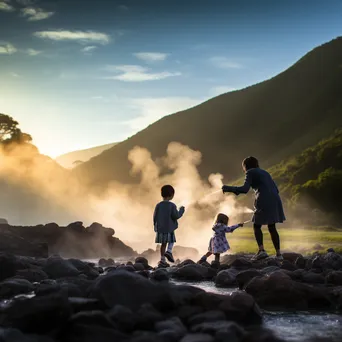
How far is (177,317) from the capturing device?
25.2 ft

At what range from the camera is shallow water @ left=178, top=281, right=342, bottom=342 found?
7680 millimetres

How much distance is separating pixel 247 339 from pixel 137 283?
2.45 m

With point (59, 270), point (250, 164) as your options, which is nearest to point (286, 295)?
point (250, 164)

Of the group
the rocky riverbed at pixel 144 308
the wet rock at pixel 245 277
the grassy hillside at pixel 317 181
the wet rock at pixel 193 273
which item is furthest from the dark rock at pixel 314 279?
the grassy hillside at pixel 317 181

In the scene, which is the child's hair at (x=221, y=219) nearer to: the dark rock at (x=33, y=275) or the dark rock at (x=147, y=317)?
the dark rock at (x=33, y=275)

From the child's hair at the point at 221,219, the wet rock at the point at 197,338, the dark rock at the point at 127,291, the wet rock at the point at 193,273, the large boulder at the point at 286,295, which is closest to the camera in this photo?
the wet rock at the point at 197,338

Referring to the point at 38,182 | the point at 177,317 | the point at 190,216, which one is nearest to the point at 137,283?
the point at 177,317

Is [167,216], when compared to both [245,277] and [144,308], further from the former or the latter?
[144,308]

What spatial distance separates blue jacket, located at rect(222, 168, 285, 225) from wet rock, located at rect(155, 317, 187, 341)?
8570 millimetres

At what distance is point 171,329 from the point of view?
7.05 metres

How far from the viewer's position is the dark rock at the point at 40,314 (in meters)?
7.23

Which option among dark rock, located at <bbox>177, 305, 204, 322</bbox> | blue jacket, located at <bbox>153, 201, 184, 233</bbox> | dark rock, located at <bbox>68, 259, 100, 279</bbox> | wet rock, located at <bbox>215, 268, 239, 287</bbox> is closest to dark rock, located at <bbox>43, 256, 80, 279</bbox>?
dark rock, located at <bbox>68, 259, 100, 279</bbox>

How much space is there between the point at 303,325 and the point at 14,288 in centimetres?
619

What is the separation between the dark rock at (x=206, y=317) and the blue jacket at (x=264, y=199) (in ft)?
26.7
